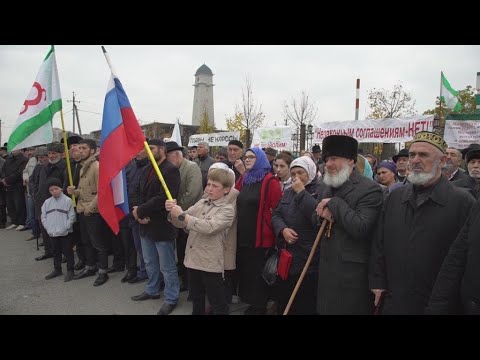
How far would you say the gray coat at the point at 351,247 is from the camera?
2624 millimetres

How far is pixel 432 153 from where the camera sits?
2.40 metres

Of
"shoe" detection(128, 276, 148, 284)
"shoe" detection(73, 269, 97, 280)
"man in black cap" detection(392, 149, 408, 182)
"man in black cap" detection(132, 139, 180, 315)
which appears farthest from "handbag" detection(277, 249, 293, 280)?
"shoe" detection(73, 269, 97, 280)

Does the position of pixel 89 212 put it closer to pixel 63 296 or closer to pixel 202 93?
pixel 63 296

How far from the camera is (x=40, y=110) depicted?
4633mm

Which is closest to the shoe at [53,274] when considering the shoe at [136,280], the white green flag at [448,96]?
the shoe at [136,280]

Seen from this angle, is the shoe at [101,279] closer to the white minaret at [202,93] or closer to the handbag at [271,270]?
the handbag at [271,270]

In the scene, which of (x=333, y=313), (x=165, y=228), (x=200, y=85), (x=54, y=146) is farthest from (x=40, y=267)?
(x=200, y=85)

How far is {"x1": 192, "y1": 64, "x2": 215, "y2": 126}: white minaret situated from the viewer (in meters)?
64.6

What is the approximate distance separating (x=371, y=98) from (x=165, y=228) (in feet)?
69.6

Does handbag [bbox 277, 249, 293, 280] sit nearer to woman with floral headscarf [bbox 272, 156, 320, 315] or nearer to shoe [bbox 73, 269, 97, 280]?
woman with floral headscarf [bbox 272, 156, 320, 315]

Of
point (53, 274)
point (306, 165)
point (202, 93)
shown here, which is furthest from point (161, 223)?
point (202, 93)

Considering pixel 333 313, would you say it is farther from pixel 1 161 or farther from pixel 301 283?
pixel 1 161

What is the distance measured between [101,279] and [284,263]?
3163 millimetres

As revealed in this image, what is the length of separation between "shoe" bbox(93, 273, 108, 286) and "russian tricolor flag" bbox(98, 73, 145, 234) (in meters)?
1.73
